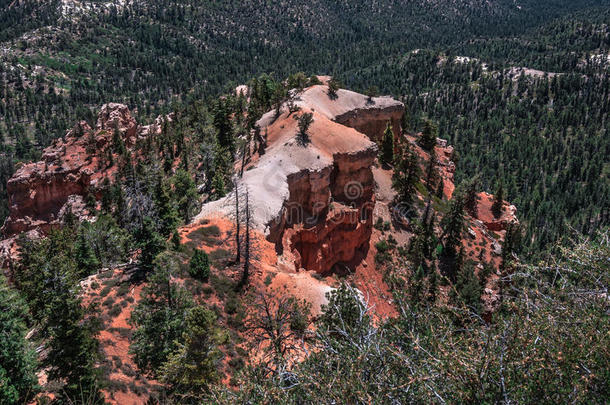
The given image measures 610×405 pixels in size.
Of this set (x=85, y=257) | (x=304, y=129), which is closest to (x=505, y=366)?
(x=304, y=129)

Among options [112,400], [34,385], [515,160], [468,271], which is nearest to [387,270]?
[468,271]

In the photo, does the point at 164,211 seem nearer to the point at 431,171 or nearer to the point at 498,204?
the point at 431,171

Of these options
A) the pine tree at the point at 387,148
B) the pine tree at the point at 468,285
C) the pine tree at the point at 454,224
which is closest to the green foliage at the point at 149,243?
the pine tree at the point at 468,285

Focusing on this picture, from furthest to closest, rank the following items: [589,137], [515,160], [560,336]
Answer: [589,137] < [515,160] < [560,336]

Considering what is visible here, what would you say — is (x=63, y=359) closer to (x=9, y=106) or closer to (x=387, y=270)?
(x=387, y=270)

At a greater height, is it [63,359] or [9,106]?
[63,359]

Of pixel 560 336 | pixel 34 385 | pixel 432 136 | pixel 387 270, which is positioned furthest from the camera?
pixel 432 136

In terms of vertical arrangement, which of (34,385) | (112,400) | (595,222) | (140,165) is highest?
(34,385)
